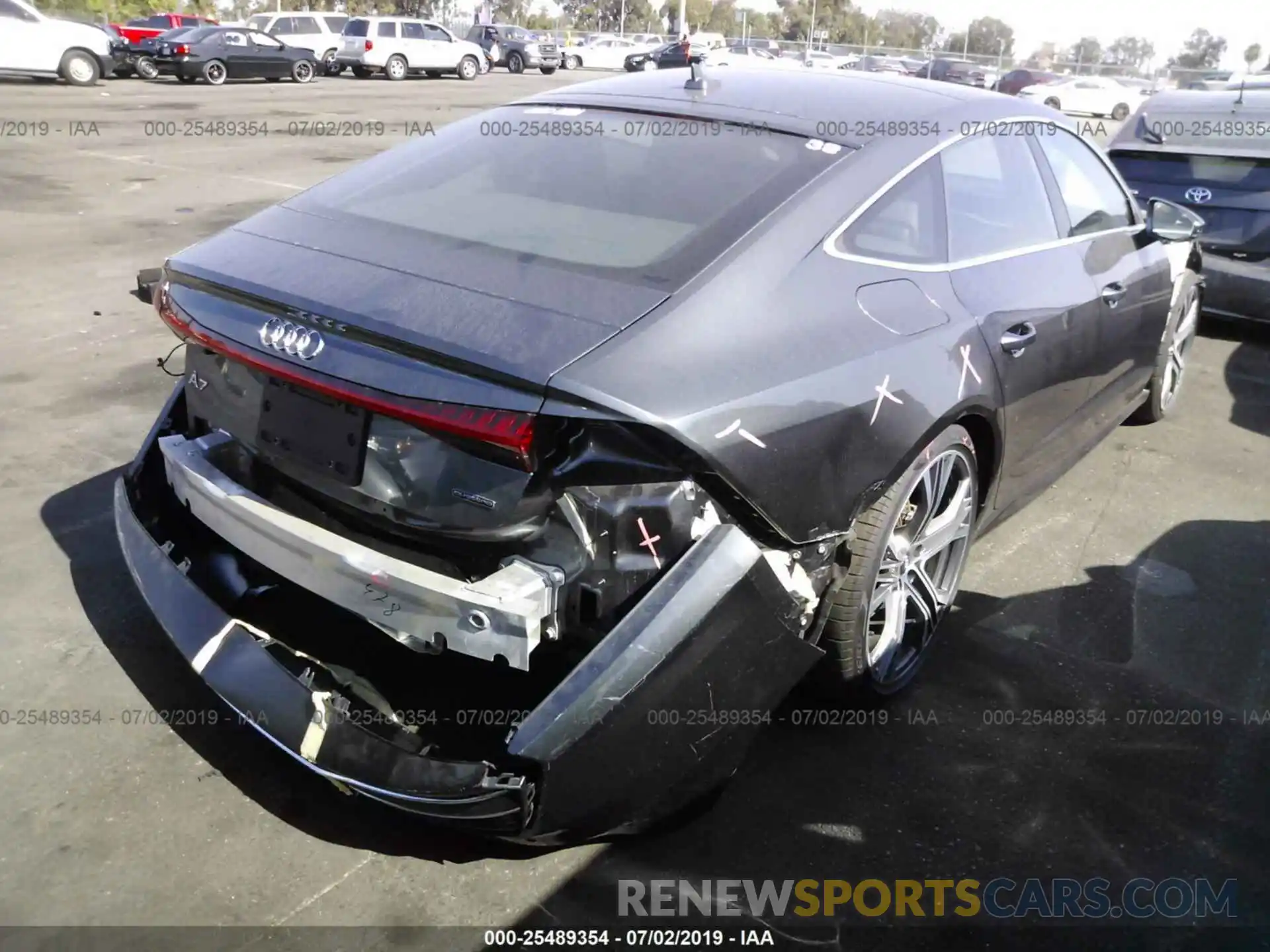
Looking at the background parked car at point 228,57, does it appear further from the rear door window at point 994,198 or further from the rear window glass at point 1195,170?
the rear door window at point 994,198

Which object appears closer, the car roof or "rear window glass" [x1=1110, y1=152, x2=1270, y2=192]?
the car roof

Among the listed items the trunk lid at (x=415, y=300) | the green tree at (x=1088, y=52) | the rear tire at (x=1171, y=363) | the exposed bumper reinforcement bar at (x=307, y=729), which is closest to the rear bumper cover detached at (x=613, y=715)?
the exposed bumper reinforcement bar at (x=307, y=729)

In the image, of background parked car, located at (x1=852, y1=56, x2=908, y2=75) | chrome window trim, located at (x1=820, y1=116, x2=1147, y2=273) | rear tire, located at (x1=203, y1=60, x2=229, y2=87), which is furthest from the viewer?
background parked car, located at (x1=852, y1=56, x2=908, y2=75)

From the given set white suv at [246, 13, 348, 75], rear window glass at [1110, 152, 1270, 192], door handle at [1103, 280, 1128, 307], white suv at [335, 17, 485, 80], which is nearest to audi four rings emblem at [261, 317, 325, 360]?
door handle at [1103, 280, 1128, 307]

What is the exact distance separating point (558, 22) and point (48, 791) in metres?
91.4

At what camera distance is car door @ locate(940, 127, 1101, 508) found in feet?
10.4

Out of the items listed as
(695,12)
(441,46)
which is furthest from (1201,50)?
(441,46)

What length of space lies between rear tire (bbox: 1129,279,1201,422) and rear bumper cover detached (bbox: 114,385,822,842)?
348 centimetres

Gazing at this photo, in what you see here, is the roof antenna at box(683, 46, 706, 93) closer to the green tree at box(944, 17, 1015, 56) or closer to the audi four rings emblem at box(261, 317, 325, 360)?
the audi four rings emblem at box(261, 317, 325, 360)

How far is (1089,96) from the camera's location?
1291 inches

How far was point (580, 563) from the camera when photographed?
223 cm

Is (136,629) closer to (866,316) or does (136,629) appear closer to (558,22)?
(866,316)

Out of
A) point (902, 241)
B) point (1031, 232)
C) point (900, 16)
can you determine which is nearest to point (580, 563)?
point (902, 241)

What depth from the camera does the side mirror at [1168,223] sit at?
175 inches
